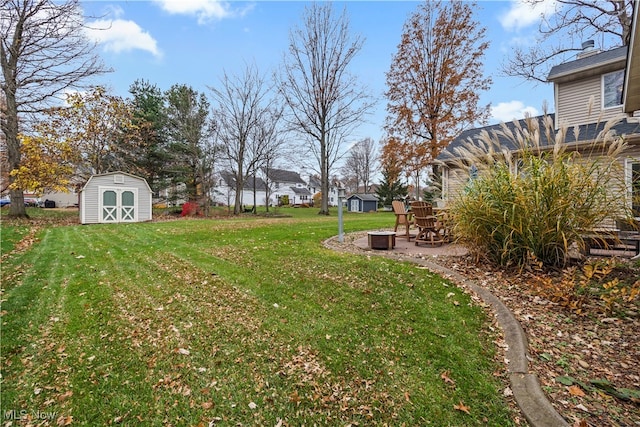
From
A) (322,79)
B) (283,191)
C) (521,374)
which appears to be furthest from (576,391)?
(283,191)

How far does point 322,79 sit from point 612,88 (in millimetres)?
15695

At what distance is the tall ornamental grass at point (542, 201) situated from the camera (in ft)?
12.8

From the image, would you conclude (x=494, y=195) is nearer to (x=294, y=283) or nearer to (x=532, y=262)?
(x=532, y=262)

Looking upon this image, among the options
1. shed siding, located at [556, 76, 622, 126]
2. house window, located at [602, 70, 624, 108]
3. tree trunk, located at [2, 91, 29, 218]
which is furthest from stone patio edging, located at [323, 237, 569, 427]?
tree trunk, located at [2, 91, 29, 218]

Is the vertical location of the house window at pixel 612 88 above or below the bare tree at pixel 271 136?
below

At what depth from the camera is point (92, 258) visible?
5406 mm

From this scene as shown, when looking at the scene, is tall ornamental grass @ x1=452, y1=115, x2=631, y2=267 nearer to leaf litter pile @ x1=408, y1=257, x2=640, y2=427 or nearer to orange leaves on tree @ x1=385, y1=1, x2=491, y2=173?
leaf litter pile @ x1=408, y1=257, x2=640, y2=427

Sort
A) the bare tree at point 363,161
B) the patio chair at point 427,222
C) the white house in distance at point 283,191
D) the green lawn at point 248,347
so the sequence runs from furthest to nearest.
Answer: the white house in distance at point 283,191, the bare tree at point 363,161, the patio chair at point 427,222, the green lawn at point 248,347

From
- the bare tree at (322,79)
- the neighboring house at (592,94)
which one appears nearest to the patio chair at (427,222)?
the neighboring house at (592,94)

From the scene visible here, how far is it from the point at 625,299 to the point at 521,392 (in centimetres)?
216

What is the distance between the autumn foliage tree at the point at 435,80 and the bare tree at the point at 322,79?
12.3 ft

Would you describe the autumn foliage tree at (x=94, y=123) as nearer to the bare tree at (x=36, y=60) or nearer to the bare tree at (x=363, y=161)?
the bare tree at (x=36, y=60)

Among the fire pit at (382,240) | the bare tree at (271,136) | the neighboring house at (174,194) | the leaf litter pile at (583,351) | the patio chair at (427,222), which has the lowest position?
the leaf litter pile at (583,351)

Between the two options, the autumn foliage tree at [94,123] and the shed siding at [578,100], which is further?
the autumn foliage tree at [94,123]
